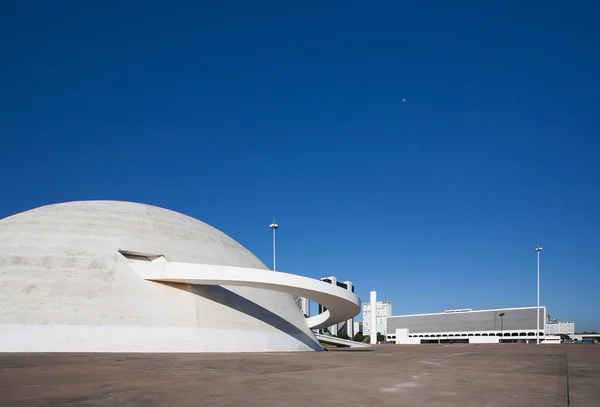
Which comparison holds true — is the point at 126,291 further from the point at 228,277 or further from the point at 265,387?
the point at 265,387

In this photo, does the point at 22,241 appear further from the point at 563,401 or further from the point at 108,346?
the point at 563,401

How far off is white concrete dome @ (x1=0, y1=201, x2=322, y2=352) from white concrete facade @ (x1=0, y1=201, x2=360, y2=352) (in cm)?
5

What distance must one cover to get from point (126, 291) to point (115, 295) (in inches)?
24.9

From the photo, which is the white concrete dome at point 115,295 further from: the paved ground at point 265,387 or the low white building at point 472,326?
the low white building at point 472,326

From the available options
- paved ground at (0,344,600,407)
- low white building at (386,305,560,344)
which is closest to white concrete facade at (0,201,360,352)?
paved ground at (0,344,600,407)

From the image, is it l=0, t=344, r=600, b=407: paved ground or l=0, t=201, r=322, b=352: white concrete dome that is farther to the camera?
l=0, t=201, r=322, b=352: white concrete dome

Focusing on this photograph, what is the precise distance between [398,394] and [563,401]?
10.1 feet

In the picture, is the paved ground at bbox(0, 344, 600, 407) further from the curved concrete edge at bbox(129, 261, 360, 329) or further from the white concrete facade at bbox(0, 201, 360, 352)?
Answer: the curved concrete edge at bbox(129, 261, 360, 329)

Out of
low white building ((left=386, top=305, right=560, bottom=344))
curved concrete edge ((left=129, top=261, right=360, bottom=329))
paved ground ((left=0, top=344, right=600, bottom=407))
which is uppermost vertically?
curved concrete edge ((left=129, top=261, right=360, bottom=329))

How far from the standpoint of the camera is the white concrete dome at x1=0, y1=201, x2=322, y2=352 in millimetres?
21781

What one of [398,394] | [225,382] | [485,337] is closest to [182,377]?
[225,382]

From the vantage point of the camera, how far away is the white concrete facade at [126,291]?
2186 cm

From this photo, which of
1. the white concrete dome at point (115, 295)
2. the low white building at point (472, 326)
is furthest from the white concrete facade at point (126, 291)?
the low white building at point (472, 326)

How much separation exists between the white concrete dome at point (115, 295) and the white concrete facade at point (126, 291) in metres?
0.05
